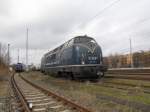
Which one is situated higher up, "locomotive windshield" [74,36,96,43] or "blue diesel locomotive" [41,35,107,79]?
"locomotive windshield" [74,36,96,43]

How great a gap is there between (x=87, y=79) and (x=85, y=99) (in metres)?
10.7

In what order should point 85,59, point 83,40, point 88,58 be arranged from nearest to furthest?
point 85,59 → point 88,58 → point 83,40

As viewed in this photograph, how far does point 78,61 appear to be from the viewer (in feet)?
64.0

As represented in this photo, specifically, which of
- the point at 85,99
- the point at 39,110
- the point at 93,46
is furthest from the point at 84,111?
the point at 93,46

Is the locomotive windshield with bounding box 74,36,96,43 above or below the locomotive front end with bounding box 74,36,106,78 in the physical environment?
above

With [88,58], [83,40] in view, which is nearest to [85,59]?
[88,58]

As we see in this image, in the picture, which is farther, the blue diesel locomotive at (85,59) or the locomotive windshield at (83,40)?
the locomotive windshield at (83,40)

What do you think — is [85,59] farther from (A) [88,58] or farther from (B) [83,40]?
(B) [83,40]

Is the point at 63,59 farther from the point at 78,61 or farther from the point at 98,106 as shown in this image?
the point at 98,106

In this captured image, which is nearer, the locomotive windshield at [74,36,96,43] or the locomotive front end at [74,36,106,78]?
the locomotive front end at [74,36,106,78]

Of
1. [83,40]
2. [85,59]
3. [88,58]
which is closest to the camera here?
[85,59]

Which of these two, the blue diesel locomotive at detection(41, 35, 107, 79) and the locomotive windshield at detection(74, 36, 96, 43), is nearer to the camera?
the blue diesel locomotive at detection(41, 35, 107, 79)

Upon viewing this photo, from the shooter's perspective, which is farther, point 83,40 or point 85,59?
point 83,40

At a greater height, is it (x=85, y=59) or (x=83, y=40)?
(x=83, y=40)
